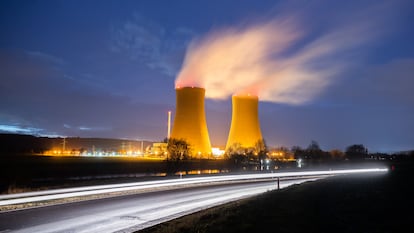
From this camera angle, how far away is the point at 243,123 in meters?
42.9

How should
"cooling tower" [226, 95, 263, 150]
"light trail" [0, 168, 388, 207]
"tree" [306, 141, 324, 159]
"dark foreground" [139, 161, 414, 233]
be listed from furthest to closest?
1. "tree" [306, 141, 324, 159]
2. "cooling tower" [226, 95, 263, 150]
3. "light trail" [0, 168, 388, 207]
4. "dark foreground" [139, 161, 414, 233]

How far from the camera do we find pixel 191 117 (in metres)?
39.7

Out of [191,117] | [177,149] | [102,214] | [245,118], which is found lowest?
[102,214]

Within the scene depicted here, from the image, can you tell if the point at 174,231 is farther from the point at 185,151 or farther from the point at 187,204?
the point at 185,151

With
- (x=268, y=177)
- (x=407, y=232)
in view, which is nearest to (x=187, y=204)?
(x=407, y=232)

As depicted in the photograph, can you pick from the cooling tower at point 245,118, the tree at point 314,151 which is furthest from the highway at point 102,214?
the tree at point 314,151

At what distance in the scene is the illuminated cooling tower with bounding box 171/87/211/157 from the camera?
38906 millimetres

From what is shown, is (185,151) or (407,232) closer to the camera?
(407,232)

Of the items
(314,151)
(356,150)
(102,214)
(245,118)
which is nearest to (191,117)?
(245,118)

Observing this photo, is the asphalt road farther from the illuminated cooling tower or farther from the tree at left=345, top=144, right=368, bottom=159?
the tree at left=345, top=144, right=368, bottom=159

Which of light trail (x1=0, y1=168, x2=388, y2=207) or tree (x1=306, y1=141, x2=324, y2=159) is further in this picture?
tree (x1=306, y1=141, x2=324, y2=159)

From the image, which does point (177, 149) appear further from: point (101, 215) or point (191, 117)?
point (101, 215)

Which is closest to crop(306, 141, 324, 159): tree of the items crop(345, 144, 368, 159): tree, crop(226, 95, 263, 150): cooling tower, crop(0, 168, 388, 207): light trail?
crop(345, 144, 368, 159): tree

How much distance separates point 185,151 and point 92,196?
27.4 meters
